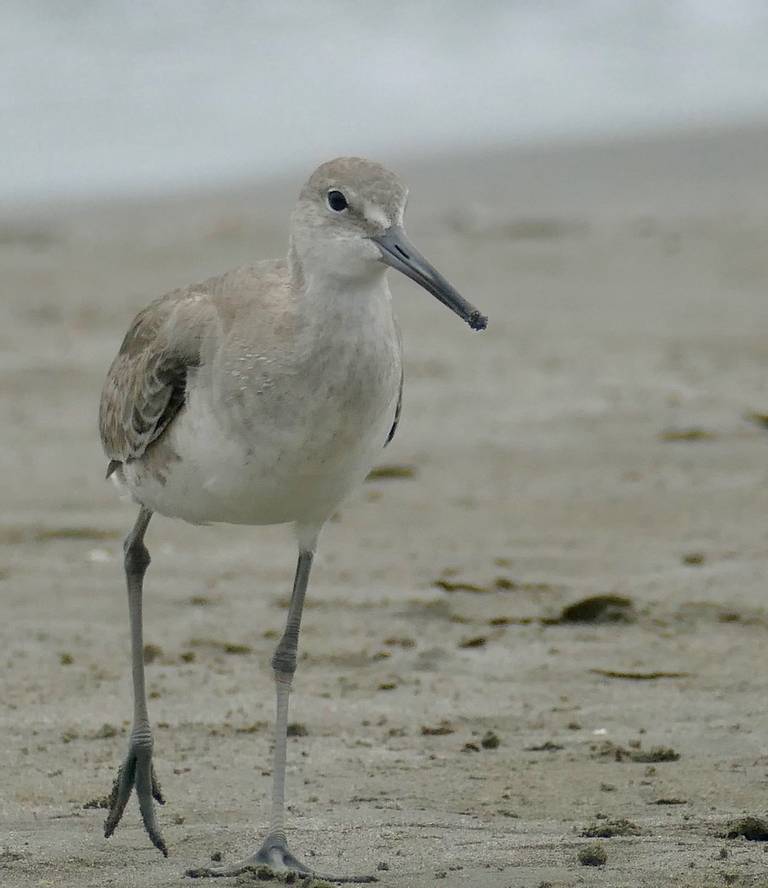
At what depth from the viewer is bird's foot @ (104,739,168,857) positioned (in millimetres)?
5562

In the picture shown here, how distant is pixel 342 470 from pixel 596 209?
12767mm

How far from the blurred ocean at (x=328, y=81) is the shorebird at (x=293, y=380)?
572 inches

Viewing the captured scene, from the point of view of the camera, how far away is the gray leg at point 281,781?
5.25 m

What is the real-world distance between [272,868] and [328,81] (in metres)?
18.9

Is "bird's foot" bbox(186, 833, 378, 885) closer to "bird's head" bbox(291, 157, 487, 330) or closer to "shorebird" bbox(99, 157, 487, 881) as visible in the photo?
"shorebird" bbox(99, 157, 487, 881)

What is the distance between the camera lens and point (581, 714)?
22.0 feet

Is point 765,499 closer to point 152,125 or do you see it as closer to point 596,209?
point 596,209

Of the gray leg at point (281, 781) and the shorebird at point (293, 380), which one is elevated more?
the shorebird at point (293, 380)

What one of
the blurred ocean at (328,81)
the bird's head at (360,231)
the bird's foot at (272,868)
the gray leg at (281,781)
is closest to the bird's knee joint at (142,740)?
the gray leg at (281,781)

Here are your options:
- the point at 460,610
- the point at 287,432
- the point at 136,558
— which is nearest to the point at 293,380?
the point at 287,432

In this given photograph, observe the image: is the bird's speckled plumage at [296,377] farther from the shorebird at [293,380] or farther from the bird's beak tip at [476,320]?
the bird's beak tip at [476,320]

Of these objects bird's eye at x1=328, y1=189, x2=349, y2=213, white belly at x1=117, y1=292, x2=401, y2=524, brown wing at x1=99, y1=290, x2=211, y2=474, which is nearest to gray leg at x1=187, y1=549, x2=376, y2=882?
white belly at x1=117, y1=292, x2=401, y2=524

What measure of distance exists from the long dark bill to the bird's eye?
0.57 feet

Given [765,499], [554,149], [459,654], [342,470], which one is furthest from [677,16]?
[342,470]
